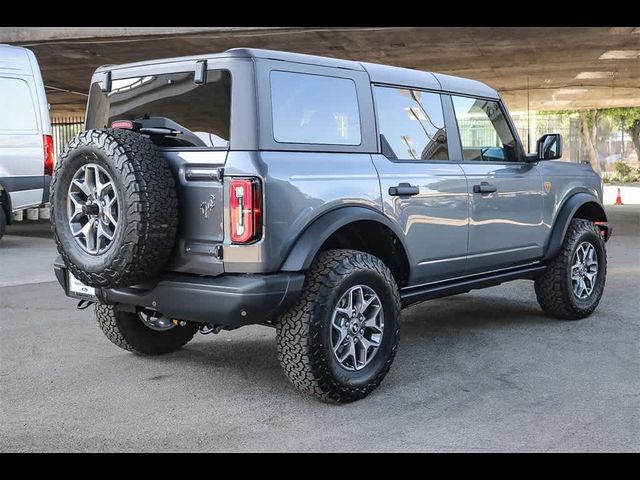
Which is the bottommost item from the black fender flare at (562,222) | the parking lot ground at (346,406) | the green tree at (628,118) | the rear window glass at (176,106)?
the parking lot ground at (346,406)

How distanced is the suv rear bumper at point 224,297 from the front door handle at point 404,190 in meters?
0.91

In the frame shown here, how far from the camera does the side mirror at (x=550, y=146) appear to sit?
19.9ft

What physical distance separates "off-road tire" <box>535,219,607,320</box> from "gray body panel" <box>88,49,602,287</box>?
264mm

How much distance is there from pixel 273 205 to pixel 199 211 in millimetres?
412

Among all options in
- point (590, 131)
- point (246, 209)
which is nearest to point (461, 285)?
point (246, 209)

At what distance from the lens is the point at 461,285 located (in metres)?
5.53

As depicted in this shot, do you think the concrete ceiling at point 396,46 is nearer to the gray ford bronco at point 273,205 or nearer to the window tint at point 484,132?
the window tint at point 484,132

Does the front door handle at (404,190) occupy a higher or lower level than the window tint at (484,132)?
lower

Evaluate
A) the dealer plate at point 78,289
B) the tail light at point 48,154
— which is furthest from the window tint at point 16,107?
the dealer plate at point 78,289

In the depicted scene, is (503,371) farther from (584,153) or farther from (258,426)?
(584,153)

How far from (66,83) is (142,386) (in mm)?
20454

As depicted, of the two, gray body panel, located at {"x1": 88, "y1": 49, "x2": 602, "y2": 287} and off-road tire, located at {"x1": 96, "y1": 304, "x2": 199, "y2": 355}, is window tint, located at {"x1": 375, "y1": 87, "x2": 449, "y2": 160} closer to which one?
gray body panel, located at {"x1": 88, "y1": 49, "x2": 602, "y2": 287}

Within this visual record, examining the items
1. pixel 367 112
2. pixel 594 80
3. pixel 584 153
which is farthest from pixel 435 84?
→ pixel 584 153

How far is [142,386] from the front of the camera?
4742mm
